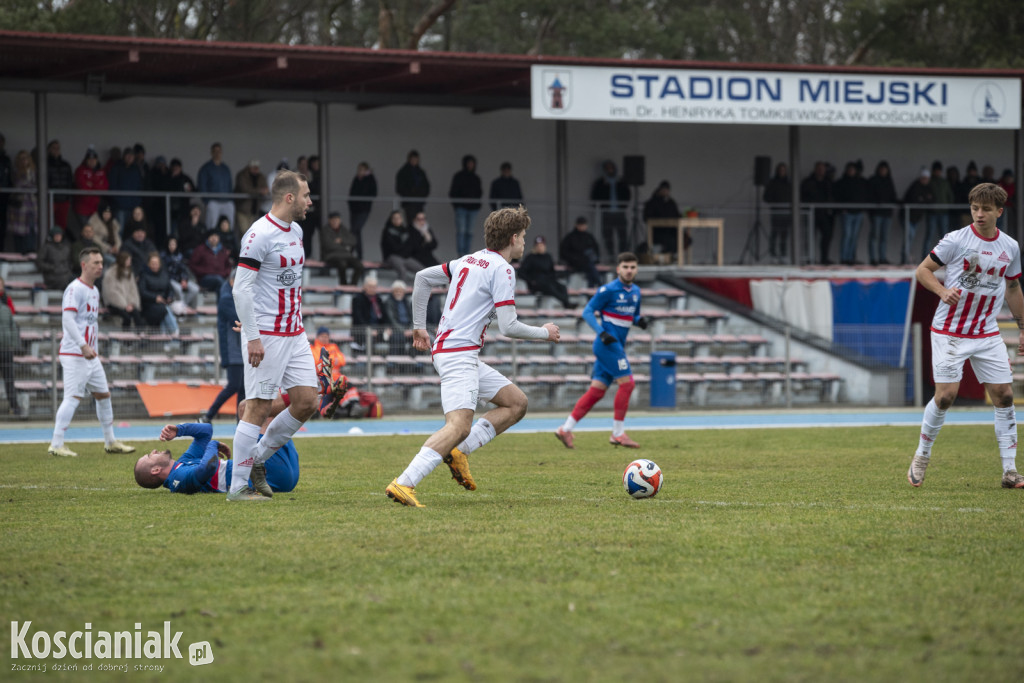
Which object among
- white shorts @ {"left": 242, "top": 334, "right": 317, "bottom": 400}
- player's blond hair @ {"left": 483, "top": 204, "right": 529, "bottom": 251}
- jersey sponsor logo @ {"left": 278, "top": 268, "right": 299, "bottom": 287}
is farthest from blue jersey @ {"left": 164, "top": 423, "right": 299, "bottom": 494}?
player's blond hair @ {"left": 483, "top": 204, "right": 529, "bottom": 251}

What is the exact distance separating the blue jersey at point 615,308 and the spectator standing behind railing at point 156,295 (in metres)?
9.43

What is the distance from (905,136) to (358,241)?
14.7 meters

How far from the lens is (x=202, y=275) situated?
22.3 meters

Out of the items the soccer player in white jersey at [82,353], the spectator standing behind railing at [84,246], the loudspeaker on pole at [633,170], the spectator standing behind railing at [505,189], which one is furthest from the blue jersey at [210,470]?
the loudspeaker on pole at [633,170]

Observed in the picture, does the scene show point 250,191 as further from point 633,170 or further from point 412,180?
point 633,170

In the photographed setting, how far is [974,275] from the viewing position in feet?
28.8

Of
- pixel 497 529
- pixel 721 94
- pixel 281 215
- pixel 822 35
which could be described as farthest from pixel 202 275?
pixel 822 35

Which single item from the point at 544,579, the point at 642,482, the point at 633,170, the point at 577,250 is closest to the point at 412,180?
the point at 577,250

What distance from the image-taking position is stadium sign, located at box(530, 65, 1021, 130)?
23844 millimetres

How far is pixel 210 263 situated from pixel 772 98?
11905 mm

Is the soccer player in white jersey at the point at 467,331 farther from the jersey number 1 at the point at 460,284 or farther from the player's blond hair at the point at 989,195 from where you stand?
the player's blond hair at the point at 989,195

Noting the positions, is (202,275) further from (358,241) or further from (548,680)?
(548,680)

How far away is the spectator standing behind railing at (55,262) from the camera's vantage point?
69.5 feet

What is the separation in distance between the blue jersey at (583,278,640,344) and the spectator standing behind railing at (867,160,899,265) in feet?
53.5
